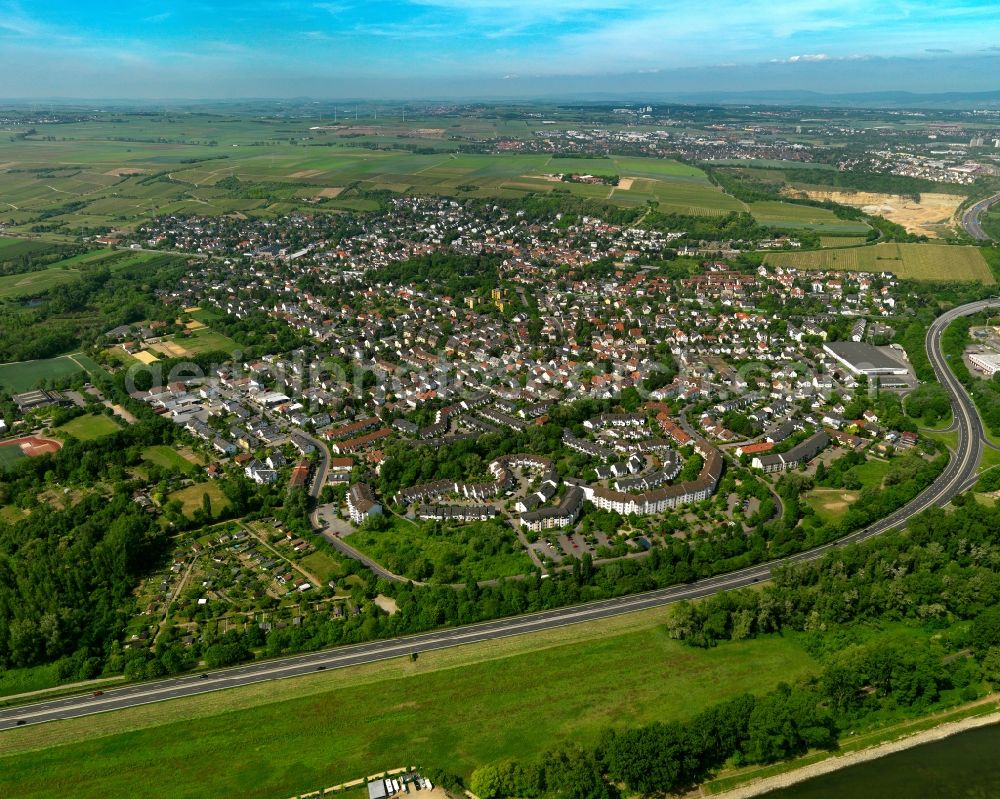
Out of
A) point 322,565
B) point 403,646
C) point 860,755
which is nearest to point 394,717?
point 403,646

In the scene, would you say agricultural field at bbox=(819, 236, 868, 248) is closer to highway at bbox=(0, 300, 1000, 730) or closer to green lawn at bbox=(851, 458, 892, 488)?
green lawn at bbox=(851, 458, 892, 488)

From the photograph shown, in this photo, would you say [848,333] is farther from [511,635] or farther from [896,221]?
[896,221]

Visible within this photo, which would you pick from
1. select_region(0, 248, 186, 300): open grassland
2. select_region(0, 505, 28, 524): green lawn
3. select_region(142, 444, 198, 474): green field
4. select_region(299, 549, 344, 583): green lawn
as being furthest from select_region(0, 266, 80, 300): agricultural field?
select_region(299, 549, 344, 583): green lawn

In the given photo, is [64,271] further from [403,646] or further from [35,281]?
[403,646]

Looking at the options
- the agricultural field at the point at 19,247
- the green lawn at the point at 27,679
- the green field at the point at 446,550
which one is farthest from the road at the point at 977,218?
the agricultural field at the point at 19,247

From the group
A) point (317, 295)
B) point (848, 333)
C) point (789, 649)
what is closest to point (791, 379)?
point (848, 333)
